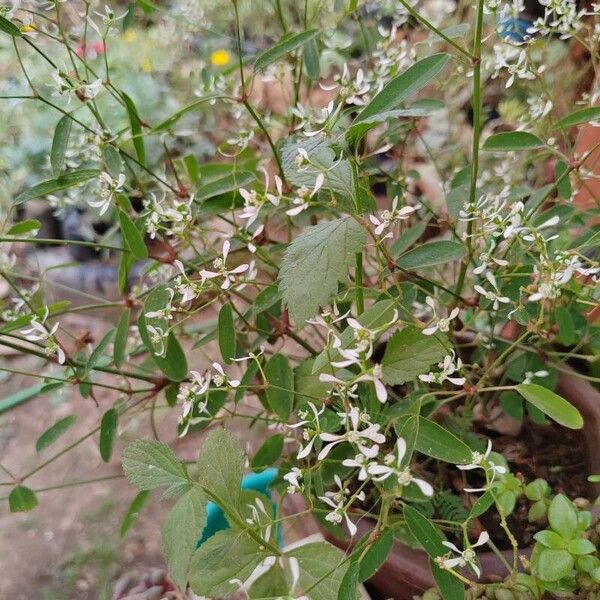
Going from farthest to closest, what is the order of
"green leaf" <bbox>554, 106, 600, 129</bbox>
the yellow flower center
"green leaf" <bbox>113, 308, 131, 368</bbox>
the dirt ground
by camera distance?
the yellow flower center < the dirt ground < "green leaf" <bbox>113, 308, 131, 368</bbox> < "green leaf" <bbox>554, 106, 600, 129</bbox>

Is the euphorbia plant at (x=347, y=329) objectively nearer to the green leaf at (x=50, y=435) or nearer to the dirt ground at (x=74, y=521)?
the green leaf at (x=50, y=435)

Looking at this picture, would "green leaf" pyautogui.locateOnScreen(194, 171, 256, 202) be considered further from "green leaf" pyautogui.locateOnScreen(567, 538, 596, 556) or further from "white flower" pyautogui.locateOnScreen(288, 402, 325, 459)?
"green leaf" pyautogui.locateOnScreen(567, 538, 596, 556)

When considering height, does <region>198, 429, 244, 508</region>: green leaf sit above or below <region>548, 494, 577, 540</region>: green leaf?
above

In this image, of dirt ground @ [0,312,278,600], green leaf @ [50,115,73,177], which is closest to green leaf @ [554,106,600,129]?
green leaf @ [50,115,73,177]

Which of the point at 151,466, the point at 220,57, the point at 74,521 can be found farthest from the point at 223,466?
the point at 220,57

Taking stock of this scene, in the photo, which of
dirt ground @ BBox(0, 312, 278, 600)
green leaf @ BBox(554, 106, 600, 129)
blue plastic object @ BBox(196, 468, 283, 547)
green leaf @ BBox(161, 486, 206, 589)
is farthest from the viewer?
dirt ground @ BBox(0, 312, 278, 600)

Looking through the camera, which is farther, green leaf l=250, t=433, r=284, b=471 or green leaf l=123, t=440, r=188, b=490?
green leaf l=250, t=433, r=284, b=471
